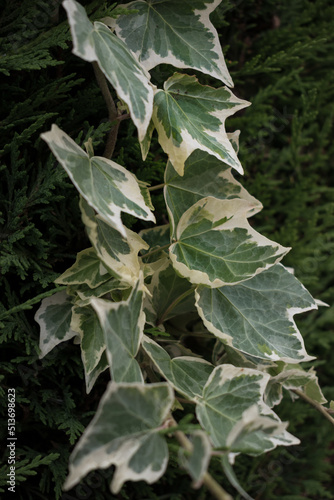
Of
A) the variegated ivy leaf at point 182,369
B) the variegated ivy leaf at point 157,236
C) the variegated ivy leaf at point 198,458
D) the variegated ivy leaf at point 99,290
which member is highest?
the variegated ivy leaf at point 198,458

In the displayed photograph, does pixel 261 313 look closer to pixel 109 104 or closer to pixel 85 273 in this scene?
pixel 85 273

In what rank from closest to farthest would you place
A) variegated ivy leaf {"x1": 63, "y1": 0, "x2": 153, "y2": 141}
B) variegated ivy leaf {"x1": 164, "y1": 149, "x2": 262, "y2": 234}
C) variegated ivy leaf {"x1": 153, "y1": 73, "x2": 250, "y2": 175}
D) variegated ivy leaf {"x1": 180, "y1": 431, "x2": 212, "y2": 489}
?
variegated ivy leaf {"x1": 180, "y1": 431, "x2": 212, "y2": 489} → variegated ivy leaf {"x1": 63, "y1": 0, "x2": 153, "y2": 141} → variegated ivy leaf {"x1": 153, "y1": 73, "x2": 250, "y2": 175} → variegated ivy leaf {"x1": 164, "y1": 149, "x2": 262, "y2": 234}

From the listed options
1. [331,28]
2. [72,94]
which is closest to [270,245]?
[72,94]

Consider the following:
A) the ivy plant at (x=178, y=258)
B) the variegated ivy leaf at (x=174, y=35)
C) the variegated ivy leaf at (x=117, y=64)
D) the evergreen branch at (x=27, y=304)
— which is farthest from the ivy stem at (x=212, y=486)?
the variegated ivy leaf at (x=174, y=35)

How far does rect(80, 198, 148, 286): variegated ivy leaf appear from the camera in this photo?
61 centimetres

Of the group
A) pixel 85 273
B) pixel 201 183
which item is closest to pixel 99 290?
pixel 85 273

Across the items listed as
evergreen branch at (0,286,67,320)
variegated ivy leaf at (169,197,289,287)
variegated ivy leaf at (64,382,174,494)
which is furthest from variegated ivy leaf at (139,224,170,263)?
variegated ivy leaf at (64,382,174,494)

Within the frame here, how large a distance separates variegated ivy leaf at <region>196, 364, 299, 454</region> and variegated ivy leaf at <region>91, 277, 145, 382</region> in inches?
4.7

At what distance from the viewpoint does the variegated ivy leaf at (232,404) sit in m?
0.58

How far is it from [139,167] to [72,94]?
176mm

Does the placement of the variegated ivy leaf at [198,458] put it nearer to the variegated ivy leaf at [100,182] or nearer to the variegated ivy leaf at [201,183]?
the variegated ivy leaf at [100,182]

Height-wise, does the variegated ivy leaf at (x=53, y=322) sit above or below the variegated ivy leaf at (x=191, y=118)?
below

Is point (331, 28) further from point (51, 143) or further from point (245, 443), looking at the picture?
point (245, 443)

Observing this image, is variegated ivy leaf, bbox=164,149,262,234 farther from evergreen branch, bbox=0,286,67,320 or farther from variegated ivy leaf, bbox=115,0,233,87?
evergreen branch, bbox=0,286,67,320
